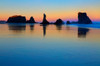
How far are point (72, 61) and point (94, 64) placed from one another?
2.71 ft

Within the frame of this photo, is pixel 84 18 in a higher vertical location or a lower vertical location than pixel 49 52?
higher

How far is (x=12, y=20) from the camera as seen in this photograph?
163750mm

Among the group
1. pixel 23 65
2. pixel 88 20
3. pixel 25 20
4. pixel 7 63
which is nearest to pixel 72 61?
pixel 23 65

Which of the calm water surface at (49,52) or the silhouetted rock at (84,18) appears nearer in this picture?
the calm water surface at (49,52)

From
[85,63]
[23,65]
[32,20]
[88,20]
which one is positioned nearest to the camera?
[23,65]

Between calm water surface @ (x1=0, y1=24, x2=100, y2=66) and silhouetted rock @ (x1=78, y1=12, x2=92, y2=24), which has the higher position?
silhouetted rock @ (x1=78, y1=12, x2=92, y2=24)

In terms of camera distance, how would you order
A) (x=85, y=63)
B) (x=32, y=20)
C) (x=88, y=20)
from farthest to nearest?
(x=32, y=20) < (x=88, y=20) < (x=85, y=63)

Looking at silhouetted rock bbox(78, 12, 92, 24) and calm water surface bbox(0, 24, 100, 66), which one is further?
silhouetted rock bbox(78, 12, 92, 24)

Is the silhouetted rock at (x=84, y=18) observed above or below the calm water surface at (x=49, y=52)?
above

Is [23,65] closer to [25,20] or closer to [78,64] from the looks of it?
[78,64]

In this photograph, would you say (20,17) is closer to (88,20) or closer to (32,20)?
(32,20)

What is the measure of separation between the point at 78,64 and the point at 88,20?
9737 cm

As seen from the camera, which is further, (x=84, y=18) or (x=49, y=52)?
(x=84, y=18)

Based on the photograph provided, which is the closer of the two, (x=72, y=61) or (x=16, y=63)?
(x=16, y=63)
